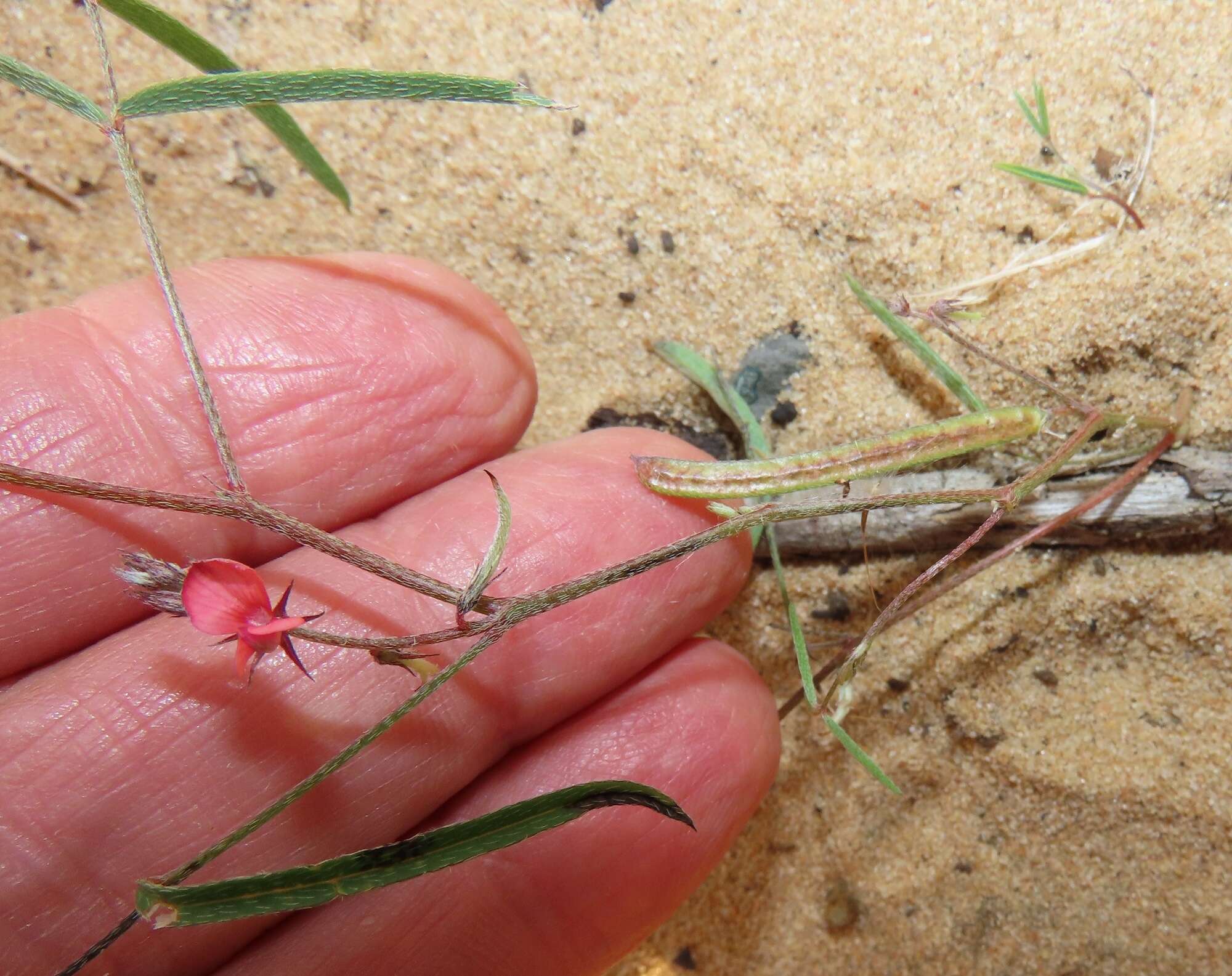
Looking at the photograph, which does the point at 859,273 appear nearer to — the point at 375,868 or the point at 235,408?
the point at 235,408

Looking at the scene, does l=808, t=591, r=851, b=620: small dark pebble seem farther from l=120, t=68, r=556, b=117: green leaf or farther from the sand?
l=120, t=68, r=556, b=117: green leaf

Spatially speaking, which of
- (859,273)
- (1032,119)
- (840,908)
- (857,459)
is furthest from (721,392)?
(840,908)

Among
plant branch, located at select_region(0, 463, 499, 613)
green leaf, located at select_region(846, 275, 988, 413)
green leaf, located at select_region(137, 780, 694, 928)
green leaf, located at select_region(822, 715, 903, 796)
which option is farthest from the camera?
green leaf, located at select_region(846, 275, 988, 413)

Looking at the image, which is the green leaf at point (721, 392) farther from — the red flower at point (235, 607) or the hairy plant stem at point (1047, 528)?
the red flower at point (235, 607)

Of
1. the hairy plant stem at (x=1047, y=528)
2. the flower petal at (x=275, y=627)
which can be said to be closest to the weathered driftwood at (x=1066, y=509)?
the hairy plant stem at (x=1047, y=528)

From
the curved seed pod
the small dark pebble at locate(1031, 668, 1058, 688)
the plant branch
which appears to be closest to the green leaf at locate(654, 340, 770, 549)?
the curved seed pod
